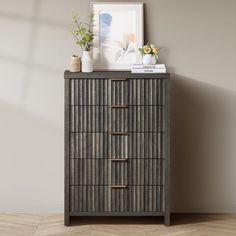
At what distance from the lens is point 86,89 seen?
3.62 m

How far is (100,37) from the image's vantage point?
393 centimetres

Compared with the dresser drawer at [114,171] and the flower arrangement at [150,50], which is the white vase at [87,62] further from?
the dresser drawer at [114,171]

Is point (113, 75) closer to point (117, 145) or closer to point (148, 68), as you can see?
point (148, 68)

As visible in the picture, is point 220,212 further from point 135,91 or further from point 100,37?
point 100,37

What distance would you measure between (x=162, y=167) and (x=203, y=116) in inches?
23.1

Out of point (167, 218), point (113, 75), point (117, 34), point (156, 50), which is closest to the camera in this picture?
point (113, 75)

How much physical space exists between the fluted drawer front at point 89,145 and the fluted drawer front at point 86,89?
0.75 ft

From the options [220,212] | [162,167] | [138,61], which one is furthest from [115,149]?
A: [220,212]

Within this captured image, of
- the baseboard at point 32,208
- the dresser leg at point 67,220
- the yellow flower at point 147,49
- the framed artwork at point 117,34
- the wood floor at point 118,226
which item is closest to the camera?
the wood floor at point 118,226

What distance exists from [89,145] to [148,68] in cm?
65

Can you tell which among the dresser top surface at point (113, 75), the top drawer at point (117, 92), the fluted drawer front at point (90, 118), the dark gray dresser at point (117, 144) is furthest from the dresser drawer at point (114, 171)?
the dresser top surface at point (113, 75)

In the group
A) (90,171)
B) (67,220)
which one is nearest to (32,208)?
(67,220)

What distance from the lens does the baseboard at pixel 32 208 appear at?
4.03 m

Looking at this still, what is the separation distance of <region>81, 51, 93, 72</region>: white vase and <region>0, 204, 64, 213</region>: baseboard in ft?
3.45
